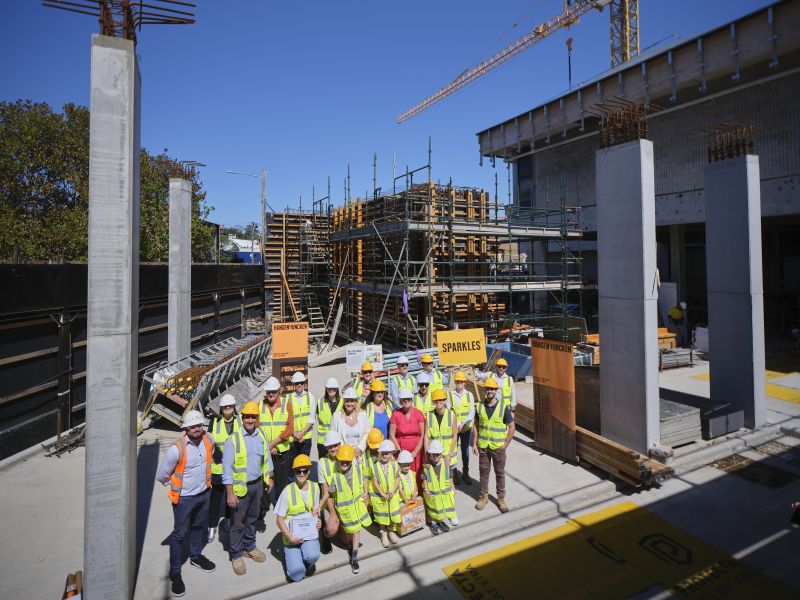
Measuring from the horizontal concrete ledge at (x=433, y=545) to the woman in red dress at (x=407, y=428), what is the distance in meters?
1.07

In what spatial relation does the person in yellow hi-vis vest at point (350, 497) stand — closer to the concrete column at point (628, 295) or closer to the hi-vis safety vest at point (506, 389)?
the hi-vis safety vest at point (506, 389)

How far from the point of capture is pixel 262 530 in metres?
5.94

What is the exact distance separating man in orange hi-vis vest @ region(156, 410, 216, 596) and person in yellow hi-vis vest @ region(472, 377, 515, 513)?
3.45 m

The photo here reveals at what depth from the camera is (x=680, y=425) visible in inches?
320

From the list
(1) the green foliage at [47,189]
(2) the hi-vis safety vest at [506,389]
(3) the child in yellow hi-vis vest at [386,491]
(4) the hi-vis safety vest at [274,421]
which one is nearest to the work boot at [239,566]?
(4) the hi-vis safety vest at [274,421]

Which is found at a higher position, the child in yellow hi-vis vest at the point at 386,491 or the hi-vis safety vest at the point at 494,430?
the hi-vis safety vest at the point at 494,430

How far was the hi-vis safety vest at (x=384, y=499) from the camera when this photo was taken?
16.9 feet

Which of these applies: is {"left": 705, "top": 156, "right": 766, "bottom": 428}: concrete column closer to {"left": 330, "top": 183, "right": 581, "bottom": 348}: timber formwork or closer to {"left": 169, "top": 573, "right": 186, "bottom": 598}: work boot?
{"left": 330, "top": 183, "right": 581, "bottom": 348}: timber formwork

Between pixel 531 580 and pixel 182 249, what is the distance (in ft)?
32.2

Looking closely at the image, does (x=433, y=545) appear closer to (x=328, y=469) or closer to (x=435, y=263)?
(x=328, y=469)

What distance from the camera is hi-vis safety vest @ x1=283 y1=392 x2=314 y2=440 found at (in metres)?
6.19

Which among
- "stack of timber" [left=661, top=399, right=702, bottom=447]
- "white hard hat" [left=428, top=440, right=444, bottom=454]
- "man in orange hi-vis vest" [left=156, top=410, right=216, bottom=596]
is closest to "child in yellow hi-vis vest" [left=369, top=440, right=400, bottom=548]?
"white hard hat" [left=428, top=440, right=444, bottom=454]

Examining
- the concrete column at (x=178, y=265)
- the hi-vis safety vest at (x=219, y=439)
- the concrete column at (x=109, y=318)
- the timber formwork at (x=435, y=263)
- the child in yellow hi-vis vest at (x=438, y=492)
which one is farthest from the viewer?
the timber formwork at (x=435, y=263)

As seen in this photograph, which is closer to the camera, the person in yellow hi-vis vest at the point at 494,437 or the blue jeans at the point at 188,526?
the blue jeans at the point at 188,526
